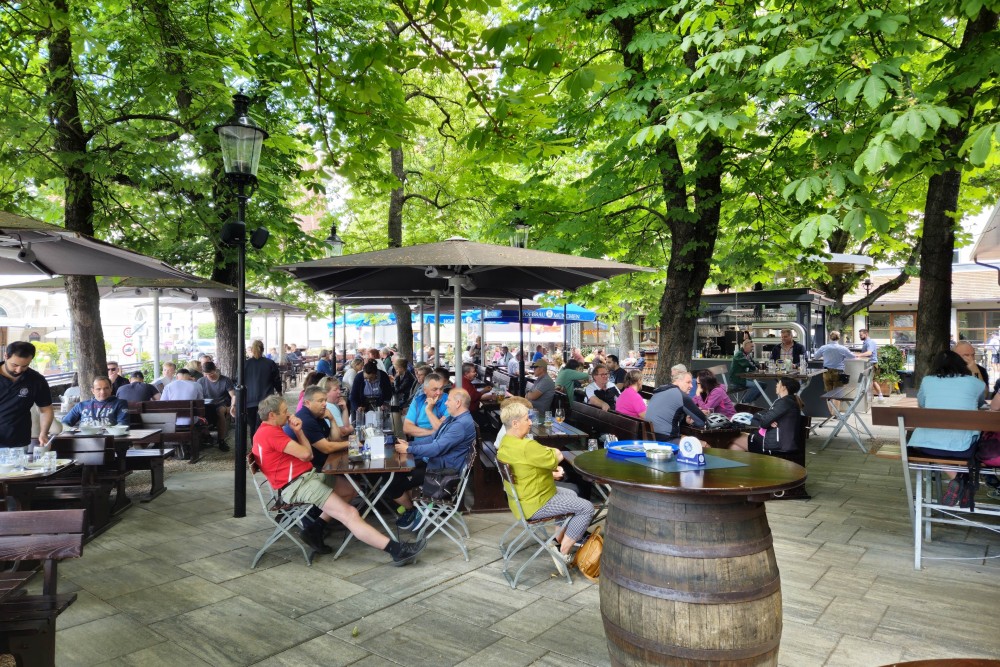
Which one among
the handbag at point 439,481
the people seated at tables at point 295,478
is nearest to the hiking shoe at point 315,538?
the people seated at tables at point 295,478

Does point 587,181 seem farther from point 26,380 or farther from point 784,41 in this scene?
point 26,380

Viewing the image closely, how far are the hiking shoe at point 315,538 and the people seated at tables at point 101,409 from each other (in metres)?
3.18

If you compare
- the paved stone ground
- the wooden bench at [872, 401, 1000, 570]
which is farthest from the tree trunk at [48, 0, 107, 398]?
the wooden bench at [872, 401, 1000, 570]

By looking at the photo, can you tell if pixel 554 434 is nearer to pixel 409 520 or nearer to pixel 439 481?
pixel 439 481

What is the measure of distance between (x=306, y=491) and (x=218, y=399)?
5.57 m

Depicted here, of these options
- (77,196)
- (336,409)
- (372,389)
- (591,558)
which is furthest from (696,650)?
(77,196)

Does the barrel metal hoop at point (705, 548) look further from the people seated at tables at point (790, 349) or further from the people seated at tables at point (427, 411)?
the people seated at tables at point (790, 349)

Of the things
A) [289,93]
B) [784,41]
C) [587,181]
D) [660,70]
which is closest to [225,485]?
[289,93]

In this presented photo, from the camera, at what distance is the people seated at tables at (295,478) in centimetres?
450

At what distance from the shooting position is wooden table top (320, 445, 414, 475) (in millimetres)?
4473

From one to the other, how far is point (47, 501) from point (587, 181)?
24.0 feet

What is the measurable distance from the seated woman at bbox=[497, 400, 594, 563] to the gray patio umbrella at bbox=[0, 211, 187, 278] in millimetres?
3137

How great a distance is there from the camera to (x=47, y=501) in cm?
520

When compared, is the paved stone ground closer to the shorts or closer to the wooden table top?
the shorts
